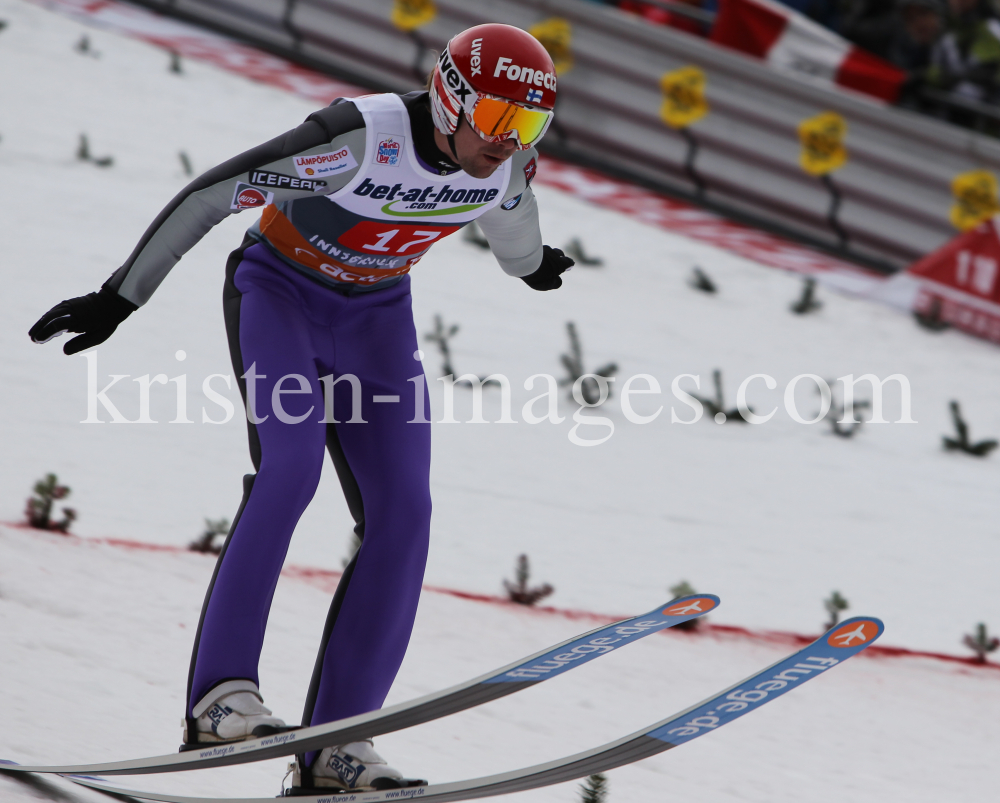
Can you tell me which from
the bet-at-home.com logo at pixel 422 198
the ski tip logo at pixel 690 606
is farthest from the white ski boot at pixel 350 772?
the bet-at-home.com logo at pixel 422 198

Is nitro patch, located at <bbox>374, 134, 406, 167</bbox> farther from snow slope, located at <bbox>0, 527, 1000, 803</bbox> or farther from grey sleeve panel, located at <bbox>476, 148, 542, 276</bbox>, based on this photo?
snow slope, located at <bbox>0, 527, 1000, 803</bbox>

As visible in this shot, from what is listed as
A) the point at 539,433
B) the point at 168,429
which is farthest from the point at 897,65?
the point at 168,429

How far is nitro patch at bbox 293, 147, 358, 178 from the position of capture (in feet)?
8.97

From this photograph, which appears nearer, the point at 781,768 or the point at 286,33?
the point at 781,768

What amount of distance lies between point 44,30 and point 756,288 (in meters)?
6.67

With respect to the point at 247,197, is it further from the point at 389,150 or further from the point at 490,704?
the point at 490,704

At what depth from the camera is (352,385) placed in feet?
9.53

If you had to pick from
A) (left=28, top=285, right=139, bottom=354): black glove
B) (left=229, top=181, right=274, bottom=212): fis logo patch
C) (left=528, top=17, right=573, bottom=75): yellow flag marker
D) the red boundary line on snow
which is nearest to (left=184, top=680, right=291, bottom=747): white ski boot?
(left=28, top=285, right=139, bottom=354): black glove

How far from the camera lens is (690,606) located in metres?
2.92

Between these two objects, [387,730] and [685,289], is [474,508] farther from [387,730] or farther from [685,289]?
[685,289]

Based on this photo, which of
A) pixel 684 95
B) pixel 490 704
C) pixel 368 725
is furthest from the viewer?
pixel 684 95

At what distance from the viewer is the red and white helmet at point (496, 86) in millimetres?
2684

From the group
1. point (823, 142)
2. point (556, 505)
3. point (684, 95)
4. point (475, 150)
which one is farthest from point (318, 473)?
point (684, 95)

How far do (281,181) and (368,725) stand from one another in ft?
4.04
